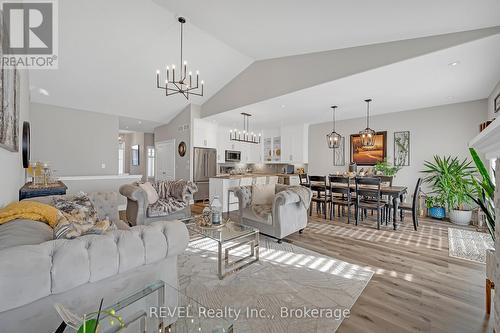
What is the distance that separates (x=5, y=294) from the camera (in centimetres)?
90

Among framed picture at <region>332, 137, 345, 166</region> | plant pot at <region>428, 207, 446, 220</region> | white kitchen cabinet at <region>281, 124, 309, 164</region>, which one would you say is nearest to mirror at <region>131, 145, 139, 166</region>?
white kitchen cabinet at <region>281, 124, 309, 164</region>

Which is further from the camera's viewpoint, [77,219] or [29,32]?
[29,32]

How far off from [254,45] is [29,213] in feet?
12.8

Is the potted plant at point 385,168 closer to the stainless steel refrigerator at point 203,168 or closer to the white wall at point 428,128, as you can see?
the white wall at point 428,128

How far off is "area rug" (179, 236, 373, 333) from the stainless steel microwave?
500cm

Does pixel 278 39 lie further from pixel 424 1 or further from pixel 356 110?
pixel 356 110

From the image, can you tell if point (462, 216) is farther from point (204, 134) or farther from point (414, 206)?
point (204, 134)

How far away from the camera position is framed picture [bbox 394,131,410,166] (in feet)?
18.5

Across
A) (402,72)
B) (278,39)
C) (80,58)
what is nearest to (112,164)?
(80,58)

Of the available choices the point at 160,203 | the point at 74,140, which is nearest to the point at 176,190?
the point at 160,203

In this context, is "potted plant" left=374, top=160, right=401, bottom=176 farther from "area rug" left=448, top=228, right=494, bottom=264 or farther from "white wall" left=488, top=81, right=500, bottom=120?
"white wall" left=488, top=81, right=500, bottom=120

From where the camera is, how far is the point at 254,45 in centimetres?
403

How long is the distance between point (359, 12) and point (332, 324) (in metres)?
3.13

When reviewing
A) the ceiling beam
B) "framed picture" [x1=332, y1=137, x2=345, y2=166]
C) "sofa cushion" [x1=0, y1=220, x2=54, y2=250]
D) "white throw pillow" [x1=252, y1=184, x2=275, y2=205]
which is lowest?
"white throw pillow" [x1=252, y1=184, x2=275, y2=205]
